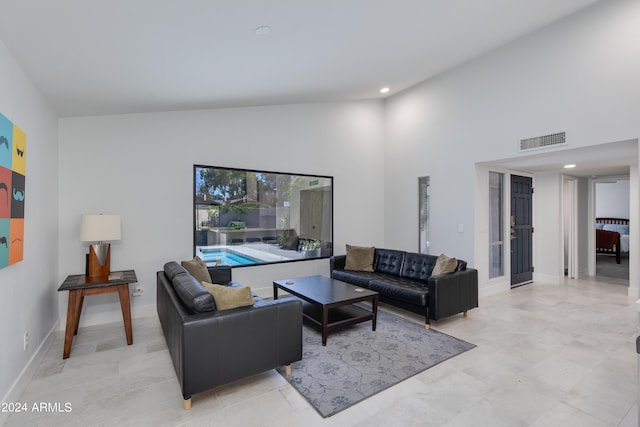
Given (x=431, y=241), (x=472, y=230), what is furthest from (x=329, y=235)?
(x=472, y=230)

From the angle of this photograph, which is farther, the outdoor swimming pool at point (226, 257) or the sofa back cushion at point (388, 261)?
the sofa back cushion at point (388, 261)

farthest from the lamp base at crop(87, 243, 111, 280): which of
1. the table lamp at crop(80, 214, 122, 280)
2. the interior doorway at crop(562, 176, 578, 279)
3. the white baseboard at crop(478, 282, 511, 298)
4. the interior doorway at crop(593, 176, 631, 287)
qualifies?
the interior doorway at crop(593, 176, 631, 287)

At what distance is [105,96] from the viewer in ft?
10.7

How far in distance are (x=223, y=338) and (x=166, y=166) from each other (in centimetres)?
294

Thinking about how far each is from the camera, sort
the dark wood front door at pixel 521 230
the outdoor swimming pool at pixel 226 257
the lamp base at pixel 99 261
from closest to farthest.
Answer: the lamp base at pixel 99 261 → the outdoor swimming pool at pixel 226 257 → the dark wood front door at pixel 521 230

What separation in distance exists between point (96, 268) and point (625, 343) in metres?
5.84

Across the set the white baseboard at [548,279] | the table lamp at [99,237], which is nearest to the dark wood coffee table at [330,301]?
the table lamp at [99,237]

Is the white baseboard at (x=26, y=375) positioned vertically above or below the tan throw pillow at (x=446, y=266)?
below

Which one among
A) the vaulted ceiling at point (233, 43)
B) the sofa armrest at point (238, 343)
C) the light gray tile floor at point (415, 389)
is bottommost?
the light gray tile floor at point (415, 389)

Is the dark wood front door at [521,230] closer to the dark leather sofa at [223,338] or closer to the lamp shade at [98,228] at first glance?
the dark leather sofa at [223,338]

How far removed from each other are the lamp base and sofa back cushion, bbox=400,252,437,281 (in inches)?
154

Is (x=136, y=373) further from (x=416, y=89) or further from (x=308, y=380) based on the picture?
(x=416, y=89)

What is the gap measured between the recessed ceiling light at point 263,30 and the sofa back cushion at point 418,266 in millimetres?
3554

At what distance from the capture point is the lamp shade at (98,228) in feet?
11.0
